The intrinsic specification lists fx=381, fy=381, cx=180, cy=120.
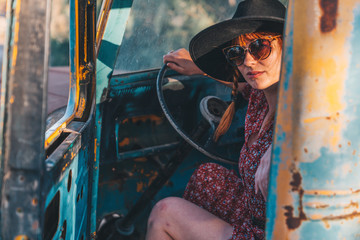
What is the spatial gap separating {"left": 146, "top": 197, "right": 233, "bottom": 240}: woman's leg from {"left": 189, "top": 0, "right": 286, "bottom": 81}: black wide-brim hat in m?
0.70

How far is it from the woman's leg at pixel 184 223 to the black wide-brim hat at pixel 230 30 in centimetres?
70

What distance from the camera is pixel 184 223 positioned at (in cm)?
156

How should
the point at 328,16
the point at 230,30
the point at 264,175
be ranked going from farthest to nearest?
the point at 230,30 → the point at 264,175 → the point at 328,16

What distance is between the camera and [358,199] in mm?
824

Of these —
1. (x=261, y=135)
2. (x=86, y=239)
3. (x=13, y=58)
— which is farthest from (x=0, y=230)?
(x=261, y=135)

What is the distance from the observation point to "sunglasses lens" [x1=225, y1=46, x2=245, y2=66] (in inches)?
61.0

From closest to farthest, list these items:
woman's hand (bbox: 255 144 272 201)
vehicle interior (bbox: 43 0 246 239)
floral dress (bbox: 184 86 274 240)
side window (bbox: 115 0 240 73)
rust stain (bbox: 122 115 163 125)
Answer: woman's hand (bbox: 255 144 272 201), floral dress (bbox: 184 86 274 240), vehicle interior (bbox: 43 0 246 239), side window (bbox: 115 0 240 73), rust stain (bbox: 122 115 163 125)

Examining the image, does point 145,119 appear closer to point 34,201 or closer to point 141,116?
point 141,116

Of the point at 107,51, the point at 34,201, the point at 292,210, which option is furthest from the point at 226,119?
the point at 34,201

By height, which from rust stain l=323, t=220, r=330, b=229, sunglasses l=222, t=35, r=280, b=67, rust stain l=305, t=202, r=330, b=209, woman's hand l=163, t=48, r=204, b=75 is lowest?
rust stain l=323, t=220, r=330, b=229

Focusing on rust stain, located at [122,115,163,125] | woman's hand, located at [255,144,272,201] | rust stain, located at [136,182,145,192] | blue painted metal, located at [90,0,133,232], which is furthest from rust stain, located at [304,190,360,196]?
rust stain, located at [136,182,145,192]

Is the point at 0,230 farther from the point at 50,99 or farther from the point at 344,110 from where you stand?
the point at 50,99

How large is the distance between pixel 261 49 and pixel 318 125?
0.75 metres

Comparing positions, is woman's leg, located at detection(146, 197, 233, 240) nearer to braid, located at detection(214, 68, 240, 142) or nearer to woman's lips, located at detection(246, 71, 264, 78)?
braid, located at detection(214, 68, 240, 142)
